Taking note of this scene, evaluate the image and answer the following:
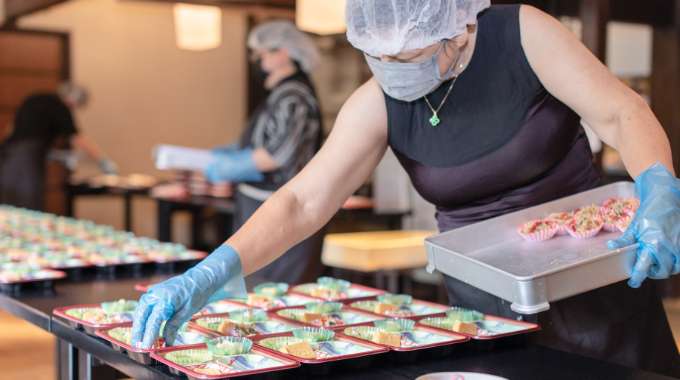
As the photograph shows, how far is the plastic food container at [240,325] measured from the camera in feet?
5.22

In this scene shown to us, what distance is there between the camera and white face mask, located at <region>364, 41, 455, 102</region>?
1.57 metres

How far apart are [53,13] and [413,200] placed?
4.68 metres

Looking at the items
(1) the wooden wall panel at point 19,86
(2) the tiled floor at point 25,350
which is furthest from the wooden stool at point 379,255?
(1) the wooden wall panel at point 19,86

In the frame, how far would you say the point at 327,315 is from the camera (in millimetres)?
1749

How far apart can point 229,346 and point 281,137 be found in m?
2.20

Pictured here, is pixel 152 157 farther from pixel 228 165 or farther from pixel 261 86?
pixel 228 165

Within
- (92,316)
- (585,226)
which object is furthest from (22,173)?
(585,226)

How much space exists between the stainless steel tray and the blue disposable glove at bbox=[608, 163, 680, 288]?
0.06ft

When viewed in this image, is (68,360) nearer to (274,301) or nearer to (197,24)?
(274,301)

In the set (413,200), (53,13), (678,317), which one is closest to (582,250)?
(413,200)

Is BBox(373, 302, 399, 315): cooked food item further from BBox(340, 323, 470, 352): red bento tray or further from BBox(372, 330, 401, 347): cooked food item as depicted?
BBox(372, 330, 401, 347): cooked food item

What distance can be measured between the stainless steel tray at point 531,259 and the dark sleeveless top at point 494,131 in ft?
0.38

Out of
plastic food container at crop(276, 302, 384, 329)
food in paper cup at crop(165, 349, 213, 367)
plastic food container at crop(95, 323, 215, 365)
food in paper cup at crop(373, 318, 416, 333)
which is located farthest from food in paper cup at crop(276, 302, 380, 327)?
food in paper cup at crop(165, 349, 213, 367)

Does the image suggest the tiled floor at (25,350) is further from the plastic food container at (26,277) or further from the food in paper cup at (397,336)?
the food in paper cup at (397,336)
